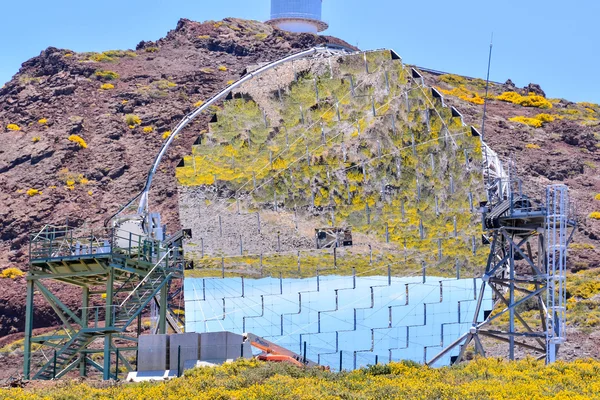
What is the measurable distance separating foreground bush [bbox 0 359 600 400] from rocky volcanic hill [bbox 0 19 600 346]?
26.7 metres

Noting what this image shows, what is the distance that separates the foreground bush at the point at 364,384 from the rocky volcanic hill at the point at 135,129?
26.7 m

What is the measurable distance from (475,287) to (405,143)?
810 cm

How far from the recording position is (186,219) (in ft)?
176

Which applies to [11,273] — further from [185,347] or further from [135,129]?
[185,347]

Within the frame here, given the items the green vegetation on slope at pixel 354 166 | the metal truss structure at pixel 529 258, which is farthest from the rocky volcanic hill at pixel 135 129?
the metal truss structure at pixel 529 258

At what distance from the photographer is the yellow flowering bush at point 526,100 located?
98.2 metres

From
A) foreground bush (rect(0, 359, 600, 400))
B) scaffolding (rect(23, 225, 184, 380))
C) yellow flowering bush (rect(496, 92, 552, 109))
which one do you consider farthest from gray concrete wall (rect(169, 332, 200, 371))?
yellow flowering bush (rect(496, 92, 552, 109))

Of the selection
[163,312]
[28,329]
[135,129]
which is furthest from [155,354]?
[135,129]

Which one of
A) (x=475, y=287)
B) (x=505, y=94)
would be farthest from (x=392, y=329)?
(x=505, y=94)

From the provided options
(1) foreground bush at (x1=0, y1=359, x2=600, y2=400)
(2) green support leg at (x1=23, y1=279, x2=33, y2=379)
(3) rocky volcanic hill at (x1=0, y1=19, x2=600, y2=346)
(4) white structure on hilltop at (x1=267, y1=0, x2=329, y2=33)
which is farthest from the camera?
(4) white structure on hilltop at (x1=267, y1=0, x2=329, y2=33)

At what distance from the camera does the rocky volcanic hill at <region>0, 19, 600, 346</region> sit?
76.8 metres

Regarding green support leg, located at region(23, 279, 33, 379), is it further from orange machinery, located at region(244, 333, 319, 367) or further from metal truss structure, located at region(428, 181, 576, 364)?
metal truss structure, located at region(428, 181, 576, 364)

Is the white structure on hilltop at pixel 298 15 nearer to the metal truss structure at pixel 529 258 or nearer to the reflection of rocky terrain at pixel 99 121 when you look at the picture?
the reflection of rocky terrain at pixel 99 121

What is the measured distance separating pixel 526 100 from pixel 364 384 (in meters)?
66.1
